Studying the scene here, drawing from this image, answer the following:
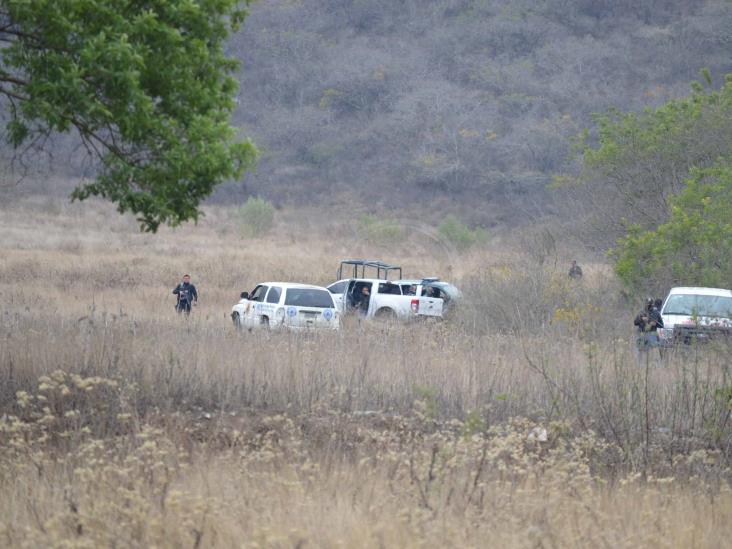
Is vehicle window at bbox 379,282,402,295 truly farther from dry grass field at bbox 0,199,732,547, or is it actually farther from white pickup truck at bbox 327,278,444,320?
dry grass field at bbox 0,199,732,547

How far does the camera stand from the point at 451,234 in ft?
183

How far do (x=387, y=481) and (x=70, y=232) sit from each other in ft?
162

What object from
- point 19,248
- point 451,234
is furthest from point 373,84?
point 19,248

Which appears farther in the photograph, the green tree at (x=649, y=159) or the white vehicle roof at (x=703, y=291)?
the green tree at (x=649, y=159)

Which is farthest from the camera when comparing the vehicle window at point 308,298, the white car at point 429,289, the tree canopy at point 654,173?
the white car at point 429,289

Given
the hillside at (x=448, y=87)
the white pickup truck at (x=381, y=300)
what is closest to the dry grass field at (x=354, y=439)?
the white pickup truck at (x=381, y=300)

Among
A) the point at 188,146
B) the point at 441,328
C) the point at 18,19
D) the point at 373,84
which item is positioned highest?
the point at 373,84

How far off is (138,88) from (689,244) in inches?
641

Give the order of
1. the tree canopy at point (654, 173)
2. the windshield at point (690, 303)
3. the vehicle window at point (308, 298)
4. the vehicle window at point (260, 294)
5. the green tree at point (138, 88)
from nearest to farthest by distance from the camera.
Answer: the green tree at point (138, 88) < the windshield at point (690, 303) < the vehicle window at point (308, 298) < the vehicle window at point (260, 294) < the tree canopy at point (654, 173)

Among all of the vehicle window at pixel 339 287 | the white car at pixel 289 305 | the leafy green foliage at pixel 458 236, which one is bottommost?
the white car at pixel 289 305

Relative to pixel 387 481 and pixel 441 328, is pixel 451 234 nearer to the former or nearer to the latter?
pixel 441 328

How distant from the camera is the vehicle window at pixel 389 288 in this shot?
2688cm

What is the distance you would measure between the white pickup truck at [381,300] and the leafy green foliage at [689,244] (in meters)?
4.94

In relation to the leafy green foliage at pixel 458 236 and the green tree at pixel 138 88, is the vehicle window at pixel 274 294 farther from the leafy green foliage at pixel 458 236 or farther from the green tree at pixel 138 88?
the leafy green foliage at pixel 458 236
